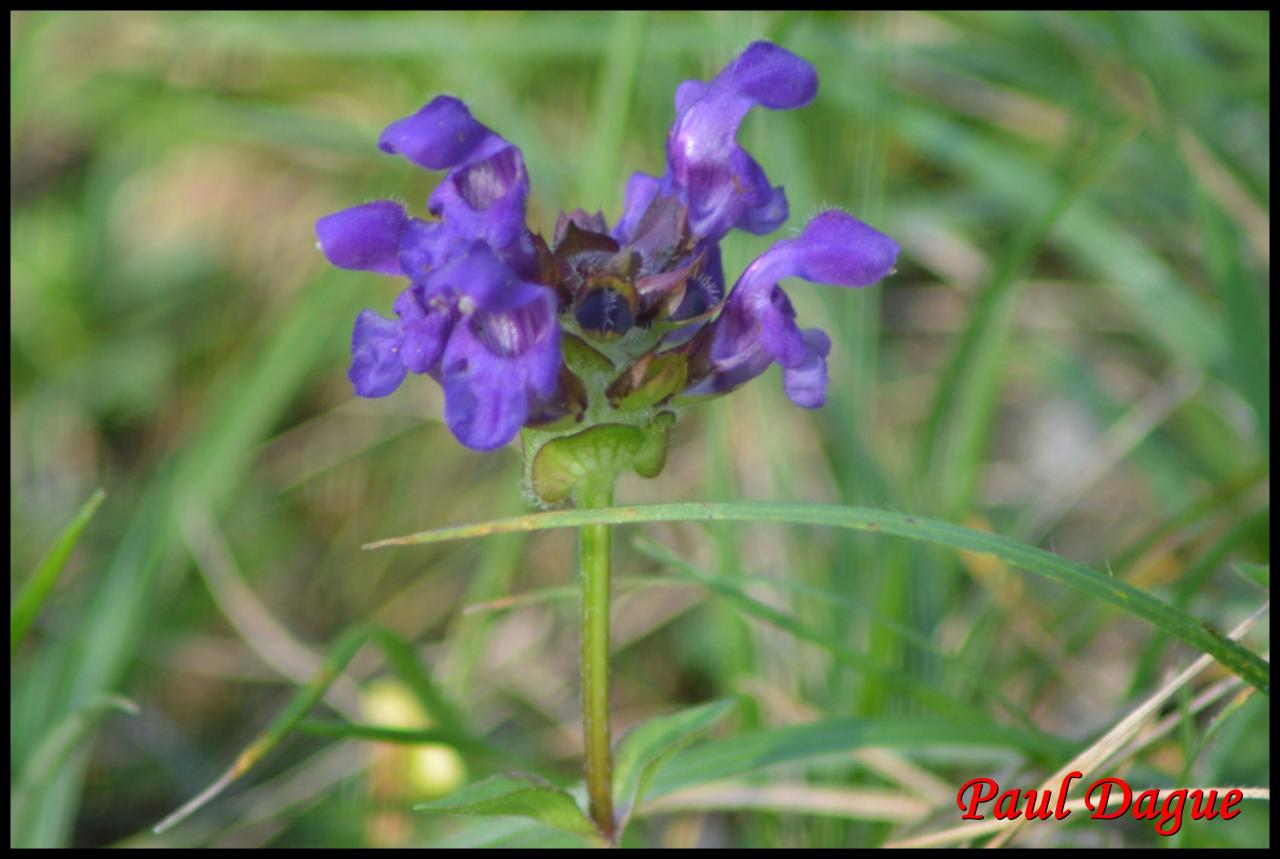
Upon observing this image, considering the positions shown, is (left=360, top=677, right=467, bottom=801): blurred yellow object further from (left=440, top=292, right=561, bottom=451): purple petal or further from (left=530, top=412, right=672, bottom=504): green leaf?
(left=440, top=292, right=561, bottom=451): purple petal

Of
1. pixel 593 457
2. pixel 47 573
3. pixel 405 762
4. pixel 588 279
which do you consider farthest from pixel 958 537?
pixel 405 762

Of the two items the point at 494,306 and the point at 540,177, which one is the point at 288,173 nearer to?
the point at 540,177

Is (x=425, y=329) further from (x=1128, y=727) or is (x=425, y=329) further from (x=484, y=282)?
(x=1128, y=727)

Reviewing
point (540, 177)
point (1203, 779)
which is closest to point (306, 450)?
point (540, 177)

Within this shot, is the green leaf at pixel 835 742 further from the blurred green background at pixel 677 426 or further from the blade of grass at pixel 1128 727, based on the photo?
the blade of grass at pixel 1128 727

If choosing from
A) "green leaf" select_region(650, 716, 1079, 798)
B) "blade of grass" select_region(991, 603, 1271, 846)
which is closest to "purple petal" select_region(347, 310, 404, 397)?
"green leaf" select_region(650, 716, 1079, 798)
